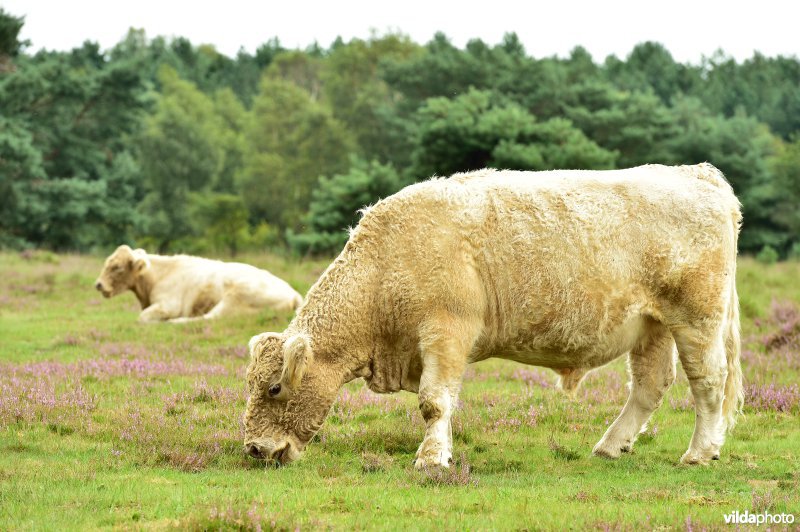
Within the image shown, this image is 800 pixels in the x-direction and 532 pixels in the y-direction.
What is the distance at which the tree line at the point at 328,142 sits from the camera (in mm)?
42281

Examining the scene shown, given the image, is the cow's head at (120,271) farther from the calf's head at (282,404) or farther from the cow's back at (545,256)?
the cow's back at (545,256)

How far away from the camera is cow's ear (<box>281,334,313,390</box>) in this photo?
8.45 m

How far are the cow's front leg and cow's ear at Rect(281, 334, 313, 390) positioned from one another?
103 centimetres

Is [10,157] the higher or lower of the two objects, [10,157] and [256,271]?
the higher

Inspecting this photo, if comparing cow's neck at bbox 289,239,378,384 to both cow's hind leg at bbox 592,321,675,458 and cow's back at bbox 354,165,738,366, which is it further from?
cow's hind leg at bbox 592,321,675,458

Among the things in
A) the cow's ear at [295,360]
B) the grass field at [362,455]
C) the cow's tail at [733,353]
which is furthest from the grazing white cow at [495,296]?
the grass field at [362,455]

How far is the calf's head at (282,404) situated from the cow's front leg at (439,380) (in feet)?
2.91

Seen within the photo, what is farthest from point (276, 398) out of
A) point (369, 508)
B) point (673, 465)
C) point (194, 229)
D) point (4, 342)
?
point (194, 229)

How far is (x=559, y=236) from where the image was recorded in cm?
876

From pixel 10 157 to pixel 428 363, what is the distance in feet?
159

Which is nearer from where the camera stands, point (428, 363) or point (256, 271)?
point (428, 363)

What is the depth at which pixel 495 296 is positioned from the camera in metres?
8.70

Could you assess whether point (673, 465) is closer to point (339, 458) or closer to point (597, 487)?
point (597, 487)

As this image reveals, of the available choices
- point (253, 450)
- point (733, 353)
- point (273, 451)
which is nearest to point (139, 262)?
point (253, 450)
